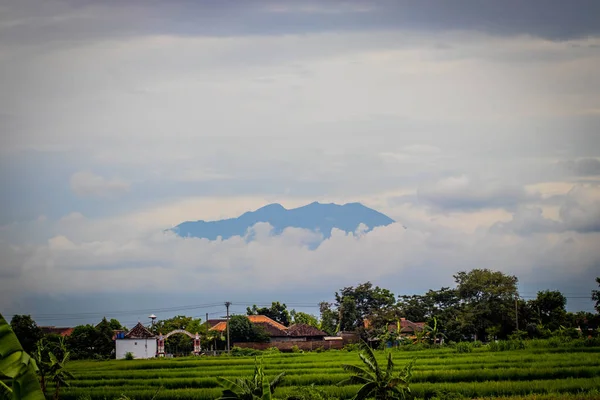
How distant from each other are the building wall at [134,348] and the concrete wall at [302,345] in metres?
6.14

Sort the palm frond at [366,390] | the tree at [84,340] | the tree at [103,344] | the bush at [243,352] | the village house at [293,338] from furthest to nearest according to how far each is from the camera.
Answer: the village house at [293,338], the tree at [103,344], the tree at [84,340], the bush at [243,352], the palm frond at [366,390]

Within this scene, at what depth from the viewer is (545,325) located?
44750 mm

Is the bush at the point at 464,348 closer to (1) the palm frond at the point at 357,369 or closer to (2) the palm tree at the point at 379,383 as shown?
(2) the palm tree at the point at 379,383

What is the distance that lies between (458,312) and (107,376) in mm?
26252

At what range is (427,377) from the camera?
24.3 metres

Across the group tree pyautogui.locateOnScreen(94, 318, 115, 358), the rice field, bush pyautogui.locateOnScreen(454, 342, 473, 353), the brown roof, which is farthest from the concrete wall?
bush pyautogui.locateOnScreen(454, 342, 473, 353)

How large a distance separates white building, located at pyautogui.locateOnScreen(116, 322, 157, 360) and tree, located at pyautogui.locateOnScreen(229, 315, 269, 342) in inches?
254

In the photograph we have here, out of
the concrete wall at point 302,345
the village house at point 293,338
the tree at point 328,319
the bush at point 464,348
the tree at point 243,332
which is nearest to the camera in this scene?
the bush at point 464,348

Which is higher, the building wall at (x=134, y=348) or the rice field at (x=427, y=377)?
the building wall at (x=134, y=348)

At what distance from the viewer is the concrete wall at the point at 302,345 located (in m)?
46.4

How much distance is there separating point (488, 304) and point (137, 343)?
2290 centimetres

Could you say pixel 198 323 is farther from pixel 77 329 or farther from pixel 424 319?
pixel 424 319

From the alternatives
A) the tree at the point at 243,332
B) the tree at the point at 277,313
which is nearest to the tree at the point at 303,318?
the tree at the point at 277,313

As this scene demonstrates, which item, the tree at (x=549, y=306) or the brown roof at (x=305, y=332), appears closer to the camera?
the tree at (x=549, y=306)
